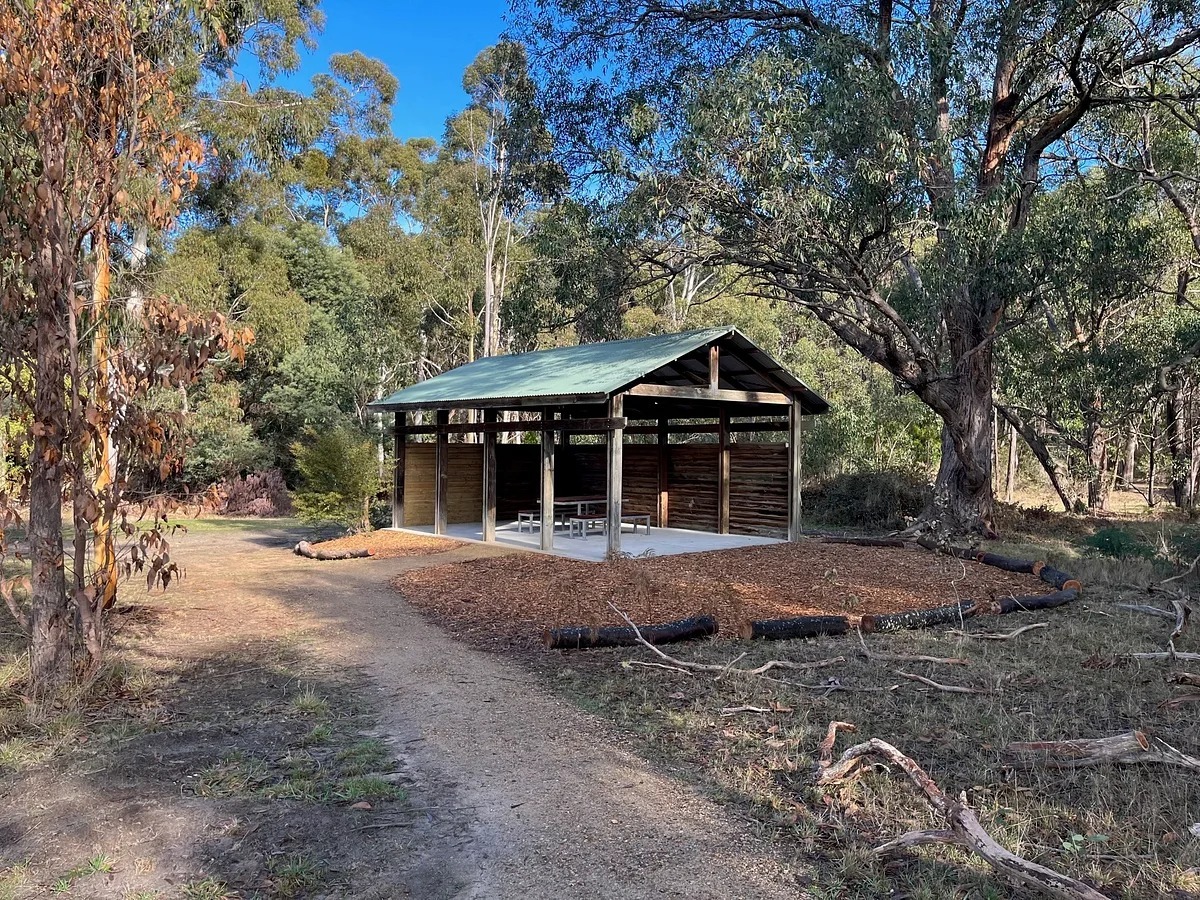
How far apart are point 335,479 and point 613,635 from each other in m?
9.75

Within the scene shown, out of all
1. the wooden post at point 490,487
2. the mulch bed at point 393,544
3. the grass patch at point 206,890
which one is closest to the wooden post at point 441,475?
the mulch bed at point 393,544

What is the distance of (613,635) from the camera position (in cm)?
754

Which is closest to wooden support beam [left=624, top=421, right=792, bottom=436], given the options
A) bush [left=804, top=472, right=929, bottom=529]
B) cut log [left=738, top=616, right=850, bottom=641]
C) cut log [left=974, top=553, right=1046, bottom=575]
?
cut log [left=974, top=553, right=1046, bottom=575]

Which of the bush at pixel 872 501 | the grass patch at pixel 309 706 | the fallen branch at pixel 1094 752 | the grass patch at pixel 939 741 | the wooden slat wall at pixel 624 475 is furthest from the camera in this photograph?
the bush at pixel 872 501

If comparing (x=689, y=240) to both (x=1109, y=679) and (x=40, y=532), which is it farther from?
(x=40, y=532)

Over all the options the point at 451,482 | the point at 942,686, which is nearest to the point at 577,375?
the point at 451,482

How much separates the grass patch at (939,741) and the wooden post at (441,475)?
9095mm

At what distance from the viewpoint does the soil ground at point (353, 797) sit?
3.49 metres

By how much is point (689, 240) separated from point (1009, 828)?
432 inches

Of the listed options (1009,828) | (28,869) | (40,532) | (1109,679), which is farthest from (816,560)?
(28,869)

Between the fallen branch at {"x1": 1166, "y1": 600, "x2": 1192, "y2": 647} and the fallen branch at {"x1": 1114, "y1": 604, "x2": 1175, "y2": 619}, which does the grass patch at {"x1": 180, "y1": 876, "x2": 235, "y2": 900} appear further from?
the fallen branch at {"x1": 1114, "y1": 604, "x2": 1175, "y2": 619}

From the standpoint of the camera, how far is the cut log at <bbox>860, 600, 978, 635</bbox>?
8.20 meters

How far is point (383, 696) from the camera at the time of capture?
241 inches

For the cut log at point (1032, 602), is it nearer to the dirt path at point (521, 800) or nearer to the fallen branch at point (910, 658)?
the fallen branch at point (910, 658)
